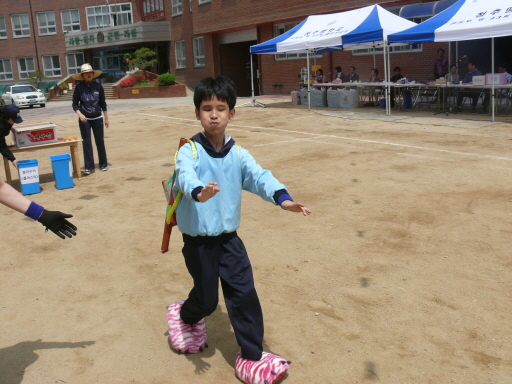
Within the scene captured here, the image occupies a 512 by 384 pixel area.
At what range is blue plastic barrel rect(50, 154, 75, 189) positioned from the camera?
8.16m

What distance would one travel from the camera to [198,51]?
115ft

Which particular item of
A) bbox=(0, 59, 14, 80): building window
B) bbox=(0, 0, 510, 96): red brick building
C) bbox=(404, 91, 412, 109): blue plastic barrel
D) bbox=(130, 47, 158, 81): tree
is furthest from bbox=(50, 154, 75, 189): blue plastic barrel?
bbox=(0, 59, 14, 80): building window

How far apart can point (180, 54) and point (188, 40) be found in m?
1.78

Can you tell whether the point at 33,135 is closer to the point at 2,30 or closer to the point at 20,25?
the point at 20,25

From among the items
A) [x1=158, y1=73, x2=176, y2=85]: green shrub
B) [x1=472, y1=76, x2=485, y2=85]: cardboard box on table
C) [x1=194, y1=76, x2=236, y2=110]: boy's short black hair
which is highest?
[x1=158, y1=73, x2=176, y2=85]: green shrub

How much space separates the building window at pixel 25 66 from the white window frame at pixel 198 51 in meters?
20.2

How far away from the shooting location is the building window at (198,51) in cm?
3472

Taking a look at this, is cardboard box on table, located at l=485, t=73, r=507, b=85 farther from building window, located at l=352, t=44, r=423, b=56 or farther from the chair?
building window, located at l=352, t=44, r=423, b=56

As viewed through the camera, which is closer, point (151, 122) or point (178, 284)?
point (178, 284)

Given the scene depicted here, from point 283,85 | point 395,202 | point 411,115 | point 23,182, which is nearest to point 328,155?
point 395,202

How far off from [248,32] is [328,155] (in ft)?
72.4

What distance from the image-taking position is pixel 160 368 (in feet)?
10.8

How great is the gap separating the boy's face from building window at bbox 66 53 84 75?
47.5 metres

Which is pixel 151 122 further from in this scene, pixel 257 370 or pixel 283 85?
pixel 257 370
